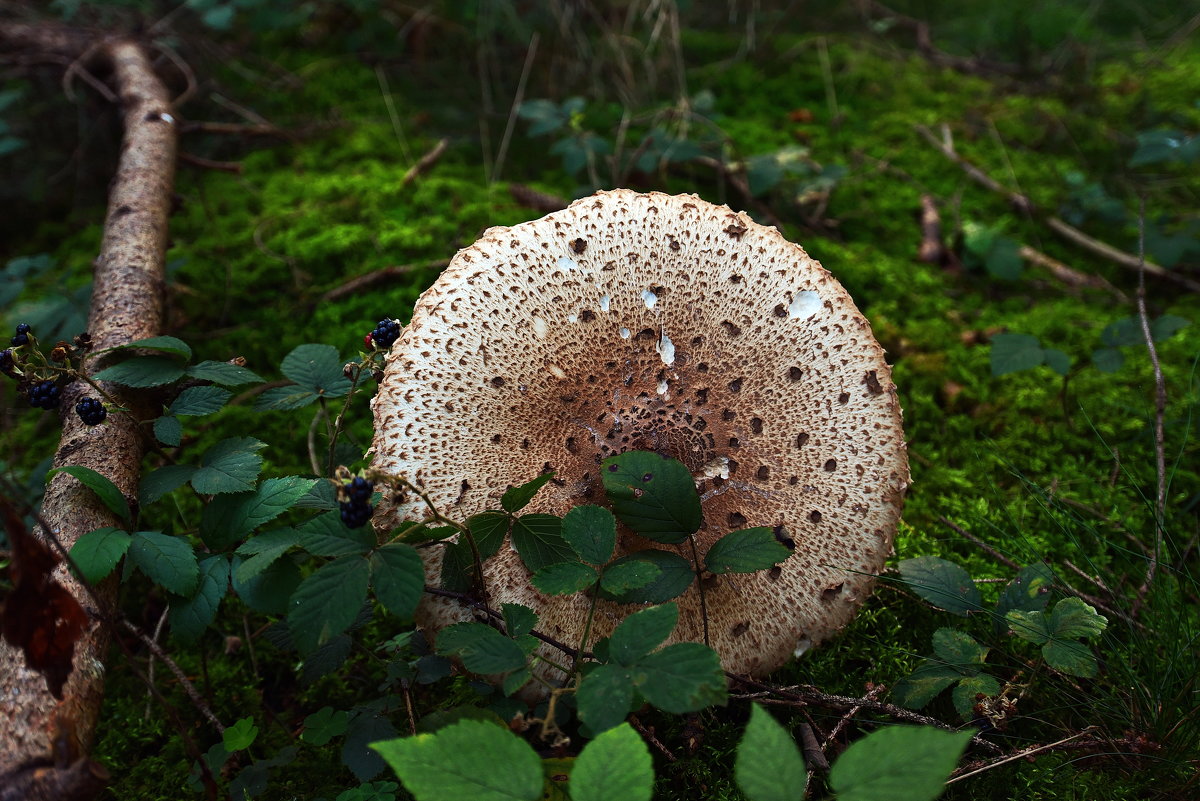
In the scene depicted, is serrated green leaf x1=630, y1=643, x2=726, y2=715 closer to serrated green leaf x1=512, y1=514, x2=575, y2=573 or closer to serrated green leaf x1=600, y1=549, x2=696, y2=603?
serrated green leaf x1=600, y1=549, x2=696, y2=603

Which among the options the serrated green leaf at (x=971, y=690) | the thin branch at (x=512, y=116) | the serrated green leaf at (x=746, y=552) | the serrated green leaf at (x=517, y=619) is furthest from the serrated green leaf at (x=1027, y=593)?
the thin branch at (x=512, y=116)

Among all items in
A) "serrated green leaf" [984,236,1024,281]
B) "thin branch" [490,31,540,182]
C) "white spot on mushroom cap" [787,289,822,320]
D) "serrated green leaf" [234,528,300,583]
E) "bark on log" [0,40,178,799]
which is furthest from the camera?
"thin branch" [490,31,540,182]

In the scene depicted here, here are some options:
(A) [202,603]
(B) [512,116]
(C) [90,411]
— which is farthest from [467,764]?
(B) [512,116]

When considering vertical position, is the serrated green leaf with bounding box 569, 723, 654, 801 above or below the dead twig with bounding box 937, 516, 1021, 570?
above

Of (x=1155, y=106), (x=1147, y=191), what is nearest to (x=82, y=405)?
(x=1147, y=191)

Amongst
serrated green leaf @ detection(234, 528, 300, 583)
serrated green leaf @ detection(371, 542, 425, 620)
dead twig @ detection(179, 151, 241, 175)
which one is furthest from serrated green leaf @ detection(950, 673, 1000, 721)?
dead twig @ detection(179, 151, 241, 175)

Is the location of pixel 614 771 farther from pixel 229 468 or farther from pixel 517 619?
pixel 229 468

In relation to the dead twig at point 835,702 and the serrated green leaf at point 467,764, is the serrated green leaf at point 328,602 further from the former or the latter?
the dead twig at point 835,702
